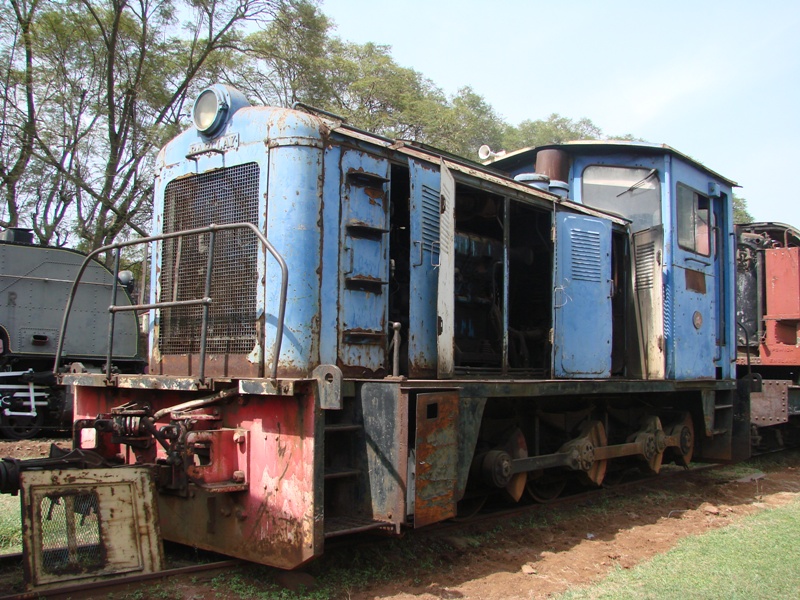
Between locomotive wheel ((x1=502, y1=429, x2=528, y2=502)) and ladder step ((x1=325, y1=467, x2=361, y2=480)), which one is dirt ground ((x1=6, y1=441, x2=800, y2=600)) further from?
ladder step ((x1=325, y1=467, x2=361, y2=480))

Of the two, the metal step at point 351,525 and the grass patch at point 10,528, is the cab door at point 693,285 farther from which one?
the grass patch at point 10,528

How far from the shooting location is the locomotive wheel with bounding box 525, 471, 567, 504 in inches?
242

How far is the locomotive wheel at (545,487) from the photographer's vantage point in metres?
6.15

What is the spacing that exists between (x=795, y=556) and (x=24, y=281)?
10799mm

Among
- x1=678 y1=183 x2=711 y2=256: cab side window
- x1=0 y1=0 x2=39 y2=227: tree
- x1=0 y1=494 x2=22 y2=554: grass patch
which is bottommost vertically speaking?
x1=0 y1=494 x2=22 y2=554: grass patch

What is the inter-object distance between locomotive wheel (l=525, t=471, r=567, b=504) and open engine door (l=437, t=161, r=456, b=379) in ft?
6.54

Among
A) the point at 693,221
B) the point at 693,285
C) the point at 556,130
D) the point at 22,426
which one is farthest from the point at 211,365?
the point at 556,130

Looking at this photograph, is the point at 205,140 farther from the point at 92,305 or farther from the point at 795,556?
the point at 92,305

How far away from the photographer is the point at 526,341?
6.39 m

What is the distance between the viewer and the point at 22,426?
34.7 feet

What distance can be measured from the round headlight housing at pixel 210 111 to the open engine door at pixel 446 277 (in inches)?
61.0

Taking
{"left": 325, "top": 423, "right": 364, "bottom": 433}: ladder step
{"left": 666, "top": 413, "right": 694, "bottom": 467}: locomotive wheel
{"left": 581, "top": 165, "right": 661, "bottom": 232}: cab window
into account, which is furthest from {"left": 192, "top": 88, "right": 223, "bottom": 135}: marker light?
{"left": 666, "top": 413, "right": 694, "bottom": 467}: locomotive wheel

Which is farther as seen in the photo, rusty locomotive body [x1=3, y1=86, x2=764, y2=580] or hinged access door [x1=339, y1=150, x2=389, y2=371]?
hinged access door [x1=339, y1=150, x2=389, y2=371]

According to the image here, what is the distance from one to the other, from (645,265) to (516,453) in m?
2.80
